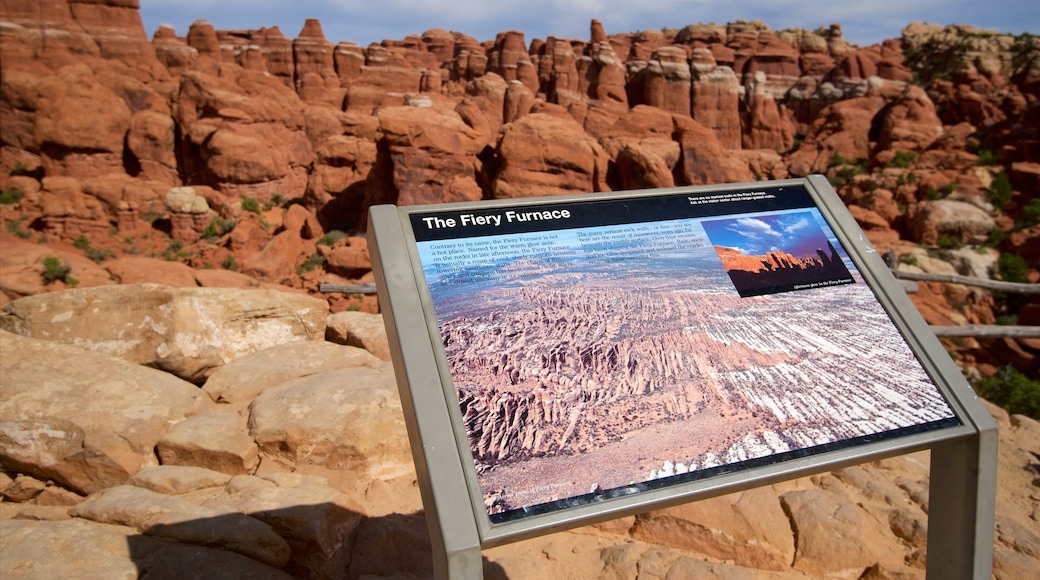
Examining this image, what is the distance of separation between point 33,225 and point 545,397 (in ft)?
70.6

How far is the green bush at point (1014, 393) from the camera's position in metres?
8.91

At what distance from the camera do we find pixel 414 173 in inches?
645

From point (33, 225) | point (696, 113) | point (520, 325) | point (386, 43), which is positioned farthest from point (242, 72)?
point (520, 325)

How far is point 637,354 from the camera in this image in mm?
2059

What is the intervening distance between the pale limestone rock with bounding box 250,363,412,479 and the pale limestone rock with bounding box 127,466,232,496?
0.39m

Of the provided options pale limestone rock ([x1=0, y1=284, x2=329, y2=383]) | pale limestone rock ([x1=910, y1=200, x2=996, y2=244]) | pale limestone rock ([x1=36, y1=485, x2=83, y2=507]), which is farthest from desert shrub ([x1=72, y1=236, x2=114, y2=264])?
pale limestone rock ([x1=910, y1=200, x2=996, y2=244])

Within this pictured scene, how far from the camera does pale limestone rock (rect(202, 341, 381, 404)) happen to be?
472cm

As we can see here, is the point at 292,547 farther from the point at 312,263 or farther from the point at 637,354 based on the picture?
the point at 312,263

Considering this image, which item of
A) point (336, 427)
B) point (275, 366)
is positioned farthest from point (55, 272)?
point (336, 427)

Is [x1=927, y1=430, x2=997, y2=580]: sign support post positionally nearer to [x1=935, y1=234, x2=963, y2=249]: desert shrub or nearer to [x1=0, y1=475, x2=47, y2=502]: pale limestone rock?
[x1=0, y1=475, x2=47, y2=502]: pale limestone rock

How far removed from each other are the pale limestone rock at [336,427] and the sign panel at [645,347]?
7.85 feet

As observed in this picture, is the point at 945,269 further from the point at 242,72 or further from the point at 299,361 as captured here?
the point at 242,72

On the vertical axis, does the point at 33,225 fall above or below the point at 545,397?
above

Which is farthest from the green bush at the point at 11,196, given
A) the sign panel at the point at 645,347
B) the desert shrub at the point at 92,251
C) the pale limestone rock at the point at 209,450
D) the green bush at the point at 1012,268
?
the green bush at the point at 1012,268
